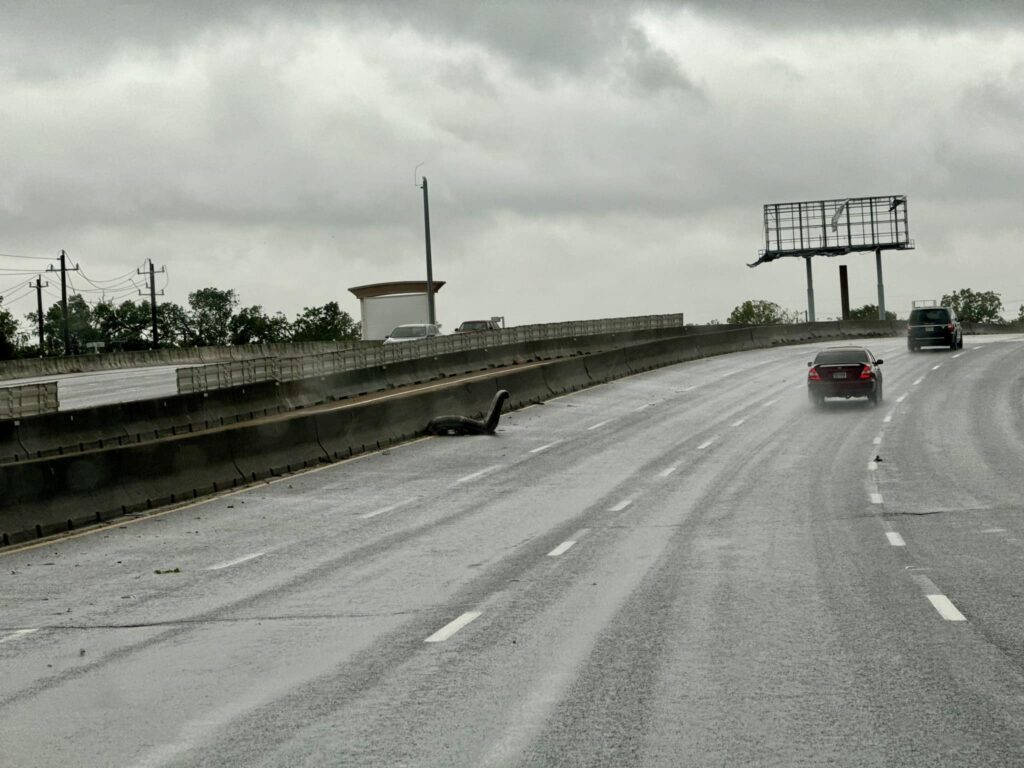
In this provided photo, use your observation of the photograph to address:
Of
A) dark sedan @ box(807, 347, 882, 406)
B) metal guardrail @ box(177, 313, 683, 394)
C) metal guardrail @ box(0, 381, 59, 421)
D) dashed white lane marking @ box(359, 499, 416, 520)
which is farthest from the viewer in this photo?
metal guardrail @ box(177, 313, 683, 394)

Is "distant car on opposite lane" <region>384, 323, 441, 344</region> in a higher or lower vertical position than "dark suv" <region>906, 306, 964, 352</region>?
higher

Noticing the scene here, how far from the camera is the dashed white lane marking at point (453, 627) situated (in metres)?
9.82

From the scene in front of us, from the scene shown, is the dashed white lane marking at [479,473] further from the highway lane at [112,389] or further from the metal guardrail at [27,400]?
the highway lane at [112,389]

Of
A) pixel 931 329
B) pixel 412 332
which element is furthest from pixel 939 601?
pixel 412 332

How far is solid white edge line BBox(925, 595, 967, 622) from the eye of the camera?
1014 cm

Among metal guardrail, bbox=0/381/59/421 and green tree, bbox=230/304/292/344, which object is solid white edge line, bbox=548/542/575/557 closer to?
metal guardrail, bbox=0/381/59/421

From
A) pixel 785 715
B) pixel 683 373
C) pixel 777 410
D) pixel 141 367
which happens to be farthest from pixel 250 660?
pixel 141 367

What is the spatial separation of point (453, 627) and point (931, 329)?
2018 inches

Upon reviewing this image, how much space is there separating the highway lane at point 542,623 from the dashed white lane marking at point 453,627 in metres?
0.04

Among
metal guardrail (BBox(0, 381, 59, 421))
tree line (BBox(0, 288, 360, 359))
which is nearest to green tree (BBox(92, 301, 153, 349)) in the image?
tree line (BBox(0, 288, 360, 359))

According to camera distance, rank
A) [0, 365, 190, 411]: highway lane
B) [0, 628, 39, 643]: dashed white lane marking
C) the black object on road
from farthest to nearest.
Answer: [0, 365, 190, 411]: highway lane, the black object on road, [0, 628, 39, 643]: dashed white lane marking

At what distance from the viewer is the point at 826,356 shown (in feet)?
118

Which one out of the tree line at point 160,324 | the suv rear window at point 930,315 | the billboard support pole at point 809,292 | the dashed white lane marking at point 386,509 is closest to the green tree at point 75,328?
the tree line at point 160,324

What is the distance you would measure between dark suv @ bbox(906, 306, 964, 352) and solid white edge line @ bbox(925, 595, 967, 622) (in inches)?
1926
